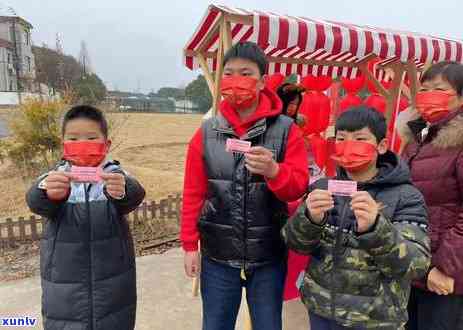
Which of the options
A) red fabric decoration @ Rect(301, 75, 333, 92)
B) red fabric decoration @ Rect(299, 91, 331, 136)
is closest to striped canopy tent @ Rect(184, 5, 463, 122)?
red fabric decoration @ Rect(301, 75, 333, 92)

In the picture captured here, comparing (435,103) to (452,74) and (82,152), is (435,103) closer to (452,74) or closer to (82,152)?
(452,74)

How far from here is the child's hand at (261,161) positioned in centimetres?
163

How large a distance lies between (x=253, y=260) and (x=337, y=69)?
16.6 ft

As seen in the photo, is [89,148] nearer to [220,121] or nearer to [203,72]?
[220,121]

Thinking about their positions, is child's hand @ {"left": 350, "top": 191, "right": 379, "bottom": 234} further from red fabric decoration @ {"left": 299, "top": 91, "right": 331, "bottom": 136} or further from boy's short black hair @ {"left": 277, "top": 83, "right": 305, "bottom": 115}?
red fabric decoration @ {"left": 299, "top": 91, "right": 331, "bottom": 136}

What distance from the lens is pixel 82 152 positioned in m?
1.66

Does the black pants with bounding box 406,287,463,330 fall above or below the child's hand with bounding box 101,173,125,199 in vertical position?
below

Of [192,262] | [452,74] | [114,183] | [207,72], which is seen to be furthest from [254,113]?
[207,72]

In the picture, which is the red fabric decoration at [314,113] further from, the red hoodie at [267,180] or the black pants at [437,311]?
the black pants at [437,311]

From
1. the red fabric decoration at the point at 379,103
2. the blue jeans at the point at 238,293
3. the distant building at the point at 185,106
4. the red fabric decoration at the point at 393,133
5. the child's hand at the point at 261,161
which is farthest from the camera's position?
the distant building at the point at 185,106

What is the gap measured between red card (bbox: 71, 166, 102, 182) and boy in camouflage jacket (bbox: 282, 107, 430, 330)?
0.87 m

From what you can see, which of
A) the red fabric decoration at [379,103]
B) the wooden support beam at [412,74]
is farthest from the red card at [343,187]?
the red fabric decoration at [379,103]

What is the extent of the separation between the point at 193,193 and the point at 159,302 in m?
1.94

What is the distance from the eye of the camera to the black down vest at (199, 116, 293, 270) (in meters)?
1.84
